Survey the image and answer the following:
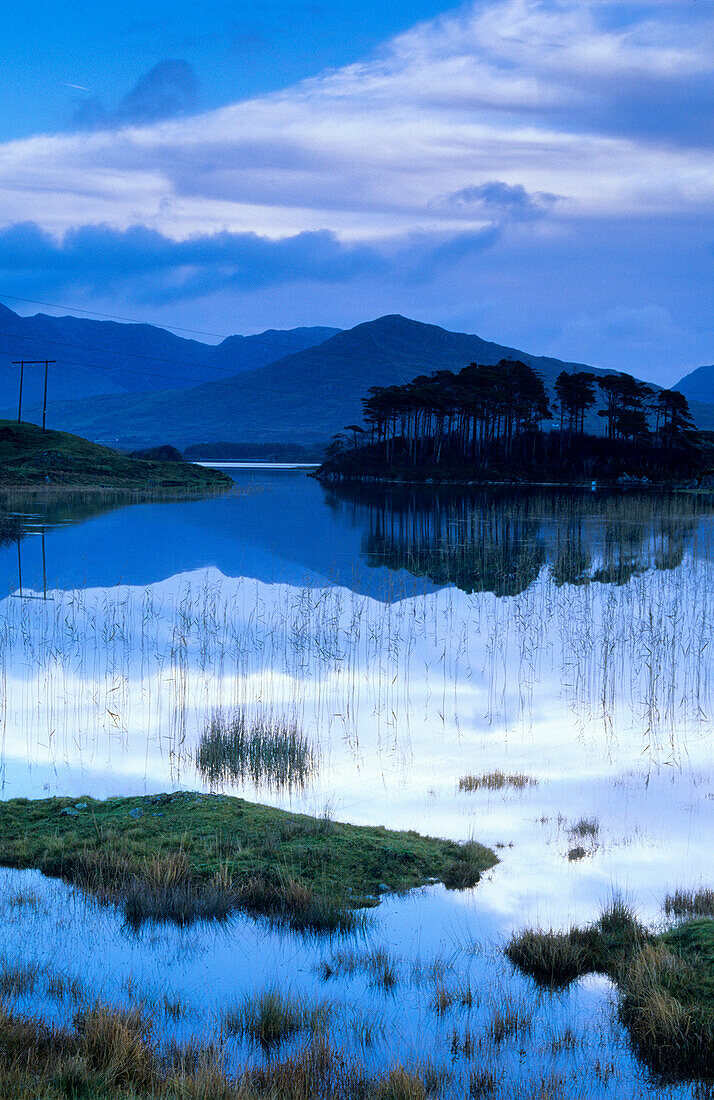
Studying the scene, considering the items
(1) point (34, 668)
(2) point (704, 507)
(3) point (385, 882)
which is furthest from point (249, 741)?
(2) point (704, 507)

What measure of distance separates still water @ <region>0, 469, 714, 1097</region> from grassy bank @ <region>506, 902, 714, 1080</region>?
0.51 feet

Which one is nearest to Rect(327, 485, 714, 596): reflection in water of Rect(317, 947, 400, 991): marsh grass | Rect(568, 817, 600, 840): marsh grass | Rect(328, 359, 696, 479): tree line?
Rect(568, 817, 600, 840): marsh grass

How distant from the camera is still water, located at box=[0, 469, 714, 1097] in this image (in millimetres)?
5809

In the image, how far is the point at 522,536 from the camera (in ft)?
120

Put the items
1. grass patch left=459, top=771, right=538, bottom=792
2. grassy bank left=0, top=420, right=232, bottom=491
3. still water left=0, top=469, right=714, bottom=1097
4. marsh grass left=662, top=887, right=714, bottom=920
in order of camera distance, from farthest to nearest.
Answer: grassy bank left=0, top=420, right=232, bottom=491 → grass patch left=459, top=771, right=538, bottom=792 → marsh grass left=662, top=887, right=714, bottom=920 → still water left=0, top=469, right=714, bottom=1097

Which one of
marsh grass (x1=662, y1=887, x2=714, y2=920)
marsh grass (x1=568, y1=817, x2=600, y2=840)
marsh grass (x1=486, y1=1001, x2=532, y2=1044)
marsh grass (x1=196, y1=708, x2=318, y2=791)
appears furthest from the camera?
marsh grass (x1=196, y1=708, x2=318, y2=791)

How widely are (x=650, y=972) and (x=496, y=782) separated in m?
4.27

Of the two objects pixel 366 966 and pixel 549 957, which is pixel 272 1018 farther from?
pixel 549 957

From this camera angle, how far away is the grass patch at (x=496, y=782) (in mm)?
9852

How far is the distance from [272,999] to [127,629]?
14107mm

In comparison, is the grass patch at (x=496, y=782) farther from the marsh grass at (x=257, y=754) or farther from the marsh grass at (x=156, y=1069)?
the marsh grass at (x=156, y=1069)

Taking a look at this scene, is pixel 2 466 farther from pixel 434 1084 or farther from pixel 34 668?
pixel 434 1084

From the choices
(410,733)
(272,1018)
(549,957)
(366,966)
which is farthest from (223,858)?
(410,733)

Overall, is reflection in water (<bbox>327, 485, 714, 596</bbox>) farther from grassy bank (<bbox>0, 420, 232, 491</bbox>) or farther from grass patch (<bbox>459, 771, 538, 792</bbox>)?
grassy bank (<bbox>0, 420, 232, 491</bbox>)
